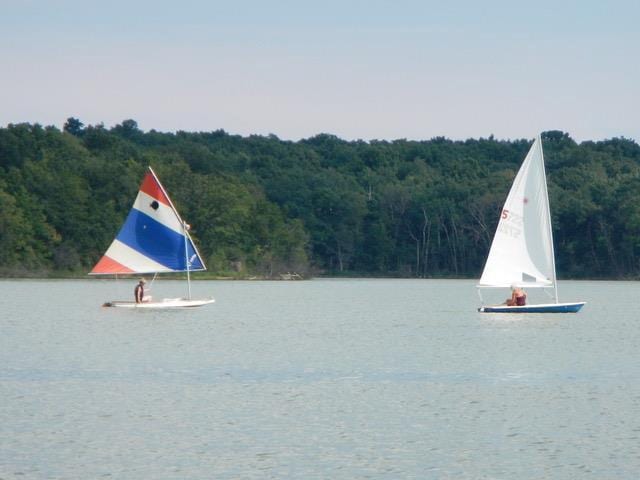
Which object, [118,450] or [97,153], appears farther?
[97,153]

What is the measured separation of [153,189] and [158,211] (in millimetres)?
929

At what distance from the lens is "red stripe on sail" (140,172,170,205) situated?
5884 centimetres

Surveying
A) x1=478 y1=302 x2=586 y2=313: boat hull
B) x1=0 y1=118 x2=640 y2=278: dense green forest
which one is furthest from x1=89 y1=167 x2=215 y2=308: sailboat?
x1=0 y1=118 x2=640 y2=278: dense green forest

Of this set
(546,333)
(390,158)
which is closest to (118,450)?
(546,333)

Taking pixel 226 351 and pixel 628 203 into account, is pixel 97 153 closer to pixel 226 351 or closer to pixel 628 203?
pixel 628 203

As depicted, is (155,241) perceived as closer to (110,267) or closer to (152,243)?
(152,243)

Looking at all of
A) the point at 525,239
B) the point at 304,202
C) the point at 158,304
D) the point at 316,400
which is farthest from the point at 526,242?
the point at 304,202

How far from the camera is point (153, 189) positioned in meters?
59.0

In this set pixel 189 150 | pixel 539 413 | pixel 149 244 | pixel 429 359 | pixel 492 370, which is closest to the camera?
pixel 539 413

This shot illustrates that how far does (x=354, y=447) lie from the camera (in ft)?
72.6

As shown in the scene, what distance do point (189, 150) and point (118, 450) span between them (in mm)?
119230

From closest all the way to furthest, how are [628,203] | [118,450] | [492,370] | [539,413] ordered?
[118,450] < [539,413] < [492,370] < [628,203]

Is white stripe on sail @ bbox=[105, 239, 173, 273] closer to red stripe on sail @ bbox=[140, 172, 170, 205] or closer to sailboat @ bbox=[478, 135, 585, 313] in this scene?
red stripe on sail @ bbox=[140, 172, 170, 205]

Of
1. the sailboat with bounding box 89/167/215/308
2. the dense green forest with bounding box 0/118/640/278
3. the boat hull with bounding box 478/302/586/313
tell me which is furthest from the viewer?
the dense green forest with bounding box 0/118/640/278
